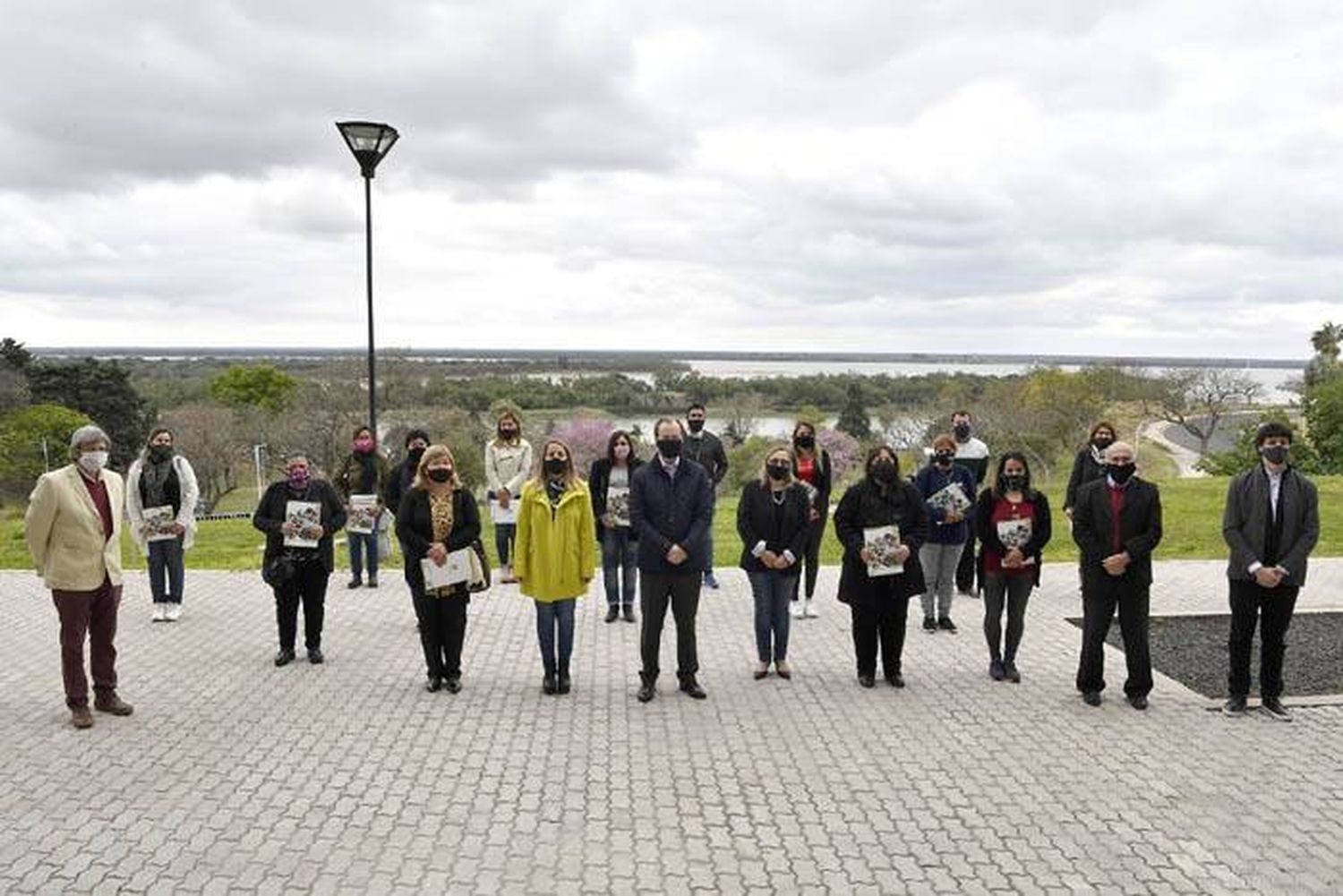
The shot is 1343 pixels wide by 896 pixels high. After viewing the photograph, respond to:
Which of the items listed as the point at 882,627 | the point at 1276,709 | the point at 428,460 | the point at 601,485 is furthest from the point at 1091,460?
the point at 428,460

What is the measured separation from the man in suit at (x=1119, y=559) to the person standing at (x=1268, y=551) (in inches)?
21.7

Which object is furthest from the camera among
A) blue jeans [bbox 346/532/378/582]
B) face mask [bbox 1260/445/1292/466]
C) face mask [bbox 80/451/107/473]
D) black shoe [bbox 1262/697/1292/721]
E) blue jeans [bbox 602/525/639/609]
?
blue jeans [bbox 346/532/378/582]

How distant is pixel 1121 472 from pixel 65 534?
7.12m

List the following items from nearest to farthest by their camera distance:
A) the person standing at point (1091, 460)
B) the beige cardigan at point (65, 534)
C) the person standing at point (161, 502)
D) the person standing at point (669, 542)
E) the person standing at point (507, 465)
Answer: the beige cardigan at point (65, 534) < the person standing at point (669, 542) < the person standing at point (1091, 460) < the person standing at point (161, 502) < the person standing at point (507, 465)

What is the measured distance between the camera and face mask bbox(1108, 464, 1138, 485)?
707 centimetres

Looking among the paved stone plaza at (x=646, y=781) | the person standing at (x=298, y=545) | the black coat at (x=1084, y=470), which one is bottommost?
the paved stone plaza at (x=646, y=781)

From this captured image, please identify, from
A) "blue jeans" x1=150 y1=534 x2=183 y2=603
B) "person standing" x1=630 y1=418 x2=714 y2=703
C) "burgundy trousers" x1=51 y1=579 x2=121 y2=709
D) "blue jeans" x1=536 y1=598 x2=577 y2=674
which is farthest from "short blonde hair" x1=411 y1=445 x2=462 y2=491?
"blue jeans" x1=150 y1=534 x2=183 y2=603

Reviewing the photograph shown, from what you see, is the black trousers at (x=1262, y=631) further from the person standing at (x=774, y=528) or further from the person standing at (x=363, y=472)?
the person standing at (x=363, y=472)

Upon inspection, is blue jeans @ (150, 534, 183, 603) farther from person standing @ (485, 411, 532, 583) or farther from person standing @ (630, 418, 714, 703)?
person standing @ (630, 418, 714, 703)

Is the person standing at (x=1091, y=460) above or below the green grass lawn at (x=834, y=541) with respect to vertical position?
above

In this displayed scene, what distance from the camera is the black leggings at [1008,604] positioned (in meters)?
7.65

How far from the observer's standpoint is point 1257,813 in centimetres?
543

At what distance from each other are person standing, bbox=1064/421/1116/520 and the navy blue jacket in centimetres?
360

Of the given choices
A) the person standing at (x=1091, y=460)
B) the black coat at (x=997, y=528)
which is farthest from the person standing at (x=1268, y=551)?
the person standing at (x=1091, y=460)
